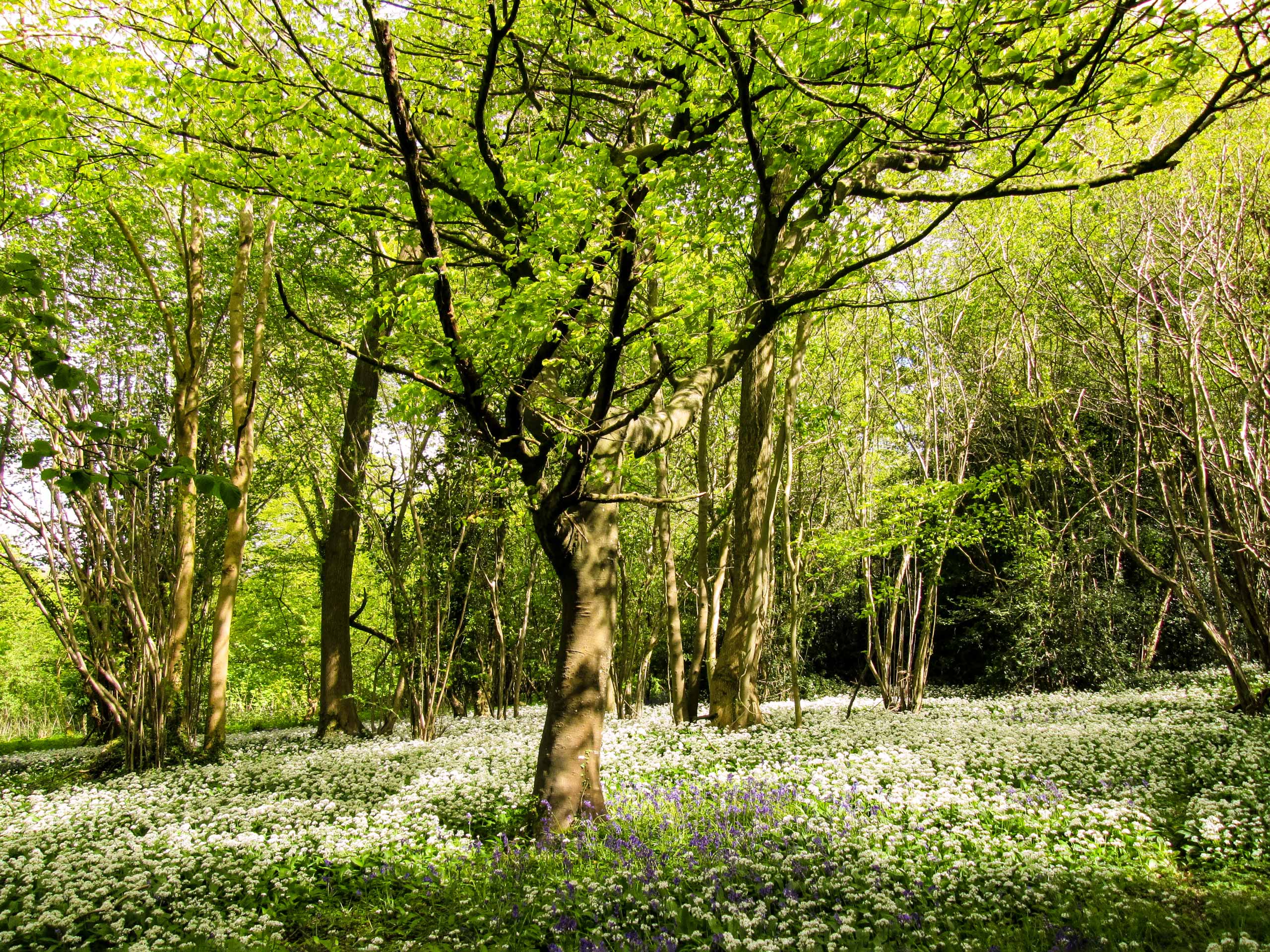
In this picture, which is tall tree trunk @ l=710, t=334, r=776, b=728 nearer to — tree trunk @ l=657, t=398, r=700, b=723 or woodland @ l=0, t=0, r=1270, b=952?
woodland @ l=0, t=0, r=1270, b=952

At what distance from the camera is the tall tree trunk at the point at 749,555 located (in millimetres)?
9938

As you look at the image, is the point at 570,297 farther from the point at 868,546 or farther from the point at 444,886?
the point at 868,546

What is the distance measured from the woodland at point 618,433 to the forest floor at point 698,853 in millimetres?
55

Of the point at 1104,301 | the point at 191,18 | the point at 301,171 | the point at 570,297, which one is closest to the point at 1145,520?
the point at 1104,301

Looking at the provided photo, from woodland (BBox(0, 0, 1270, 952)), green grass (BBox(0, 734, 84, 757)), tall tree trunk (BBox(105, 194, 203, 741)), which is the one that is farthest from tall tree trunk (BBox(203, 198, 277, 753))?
green grass (BBox(0, 734, 84, 757))

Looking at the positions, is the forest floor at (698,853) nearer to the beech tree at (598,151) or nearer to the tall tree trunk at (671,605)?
the beech tree at (598,151)

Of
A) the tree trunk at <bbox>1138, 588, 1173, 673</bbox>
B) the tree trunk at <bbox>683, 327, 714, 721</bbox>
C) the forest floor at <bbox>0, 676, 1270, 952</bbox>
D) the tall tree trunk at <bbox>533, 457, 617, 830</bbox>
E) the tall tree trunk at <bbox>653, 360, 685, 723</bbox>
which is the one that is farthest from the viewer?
the tree trunk at <bbox>1138, 588, 1173, 673</bbox>

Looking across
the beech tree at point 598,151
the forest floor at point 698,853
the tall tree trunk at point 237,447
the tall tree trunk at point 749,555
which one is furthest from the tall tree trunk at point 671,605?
the tall tree trunk at point 237,447

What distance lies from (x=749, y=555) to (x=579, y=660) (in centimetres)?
433

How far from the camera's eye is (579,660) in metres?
6.38

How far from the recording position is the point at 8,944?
4.39 metres

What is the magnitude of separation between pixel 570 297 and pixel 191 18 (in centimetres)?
443

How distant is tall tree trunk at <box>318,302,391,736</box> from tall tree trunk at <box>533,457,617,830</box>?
679 centimetres

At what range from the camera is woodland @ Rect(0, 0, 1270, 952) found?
4.70 metres
